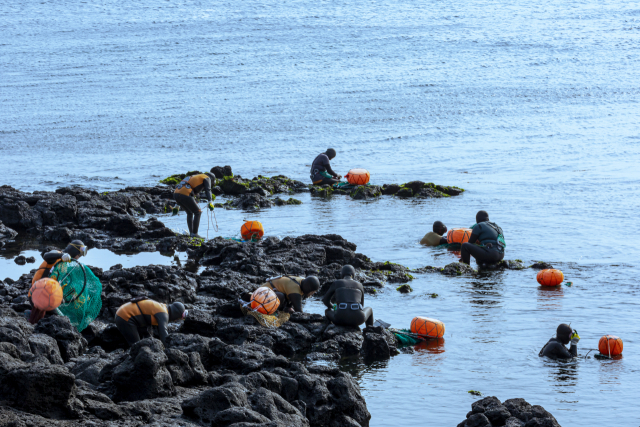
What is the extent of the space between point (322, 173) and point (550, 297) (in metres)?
16.1

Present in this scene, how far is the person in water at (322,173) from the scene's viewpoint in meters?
31.9

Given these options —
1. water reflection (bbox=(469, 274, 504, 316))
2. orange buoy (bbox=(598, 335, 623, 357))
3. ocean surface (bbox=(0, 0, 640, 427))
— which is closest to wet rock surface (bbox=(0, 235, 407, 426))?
ocean surface (bbox=(0, 0, 640, 427))

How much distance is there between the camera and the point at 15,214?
24.9 meters

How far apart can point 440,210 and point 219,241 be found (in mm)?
10166

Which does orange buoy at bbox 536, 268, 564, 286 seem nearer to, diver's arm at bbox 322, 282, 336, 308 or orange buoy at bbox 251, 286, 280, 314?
diver's arm at bbox 322, 282, 336, 308

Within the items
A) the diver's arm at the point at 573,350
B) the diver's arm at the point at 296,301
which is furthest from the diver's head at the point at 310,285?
the diver's arm at the point at 573,350

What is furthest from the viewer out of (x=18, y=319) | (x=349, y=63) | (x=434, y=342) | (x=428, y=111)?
(x=349, y=63)

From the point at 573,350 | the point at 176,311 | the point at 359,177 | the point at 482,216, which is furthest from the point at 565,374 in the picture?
the point at 359,177

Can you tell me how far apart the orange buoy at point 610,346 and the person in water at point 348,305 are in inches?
175

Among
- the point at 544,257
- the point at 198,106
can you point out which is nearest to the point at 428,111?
the point at 198,106

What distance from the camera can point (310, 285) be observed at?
14.8 meters

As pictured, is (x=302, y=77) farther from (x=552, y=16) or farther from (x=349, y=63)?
(x=552, y=16)

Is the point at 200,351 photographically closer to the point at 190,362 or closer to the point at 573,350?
the point at 190,362

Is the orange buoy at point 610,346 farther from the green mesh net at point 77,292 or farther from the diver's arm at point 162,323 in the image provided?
the green mesh net at point 77,292
